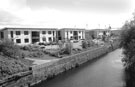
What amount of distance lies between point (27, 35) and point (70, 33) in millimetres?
21538

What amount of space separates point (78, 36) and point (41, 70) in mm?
44892

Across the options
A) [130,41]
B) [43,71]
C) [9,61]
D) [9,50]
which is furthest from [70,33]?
[9,61]

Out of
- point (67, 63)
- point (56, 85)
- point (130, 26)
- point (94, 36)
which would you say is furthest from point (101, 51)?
point (94, 36)

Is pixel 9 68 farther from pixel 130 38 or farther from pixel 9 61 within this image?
pixel 130 38

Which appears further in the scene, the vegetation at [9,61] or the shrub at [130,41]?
the shrub at [130,41]

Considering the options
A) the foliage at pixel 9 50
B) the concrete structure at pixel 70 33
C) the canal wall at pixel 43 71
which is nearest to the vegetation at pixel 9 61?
the foliage at pixel 9 50

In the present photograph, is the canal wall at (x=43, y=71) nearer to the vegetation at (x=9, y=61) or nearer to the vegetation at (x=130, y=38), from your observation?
the vegetation at (x=9, y=61)

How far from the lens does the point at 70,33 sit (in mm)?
58062

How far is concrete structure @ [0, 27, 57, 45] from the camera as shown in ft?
131

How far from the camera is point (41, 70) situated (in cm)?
1791

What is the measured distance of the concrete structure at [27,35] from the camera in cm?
3984

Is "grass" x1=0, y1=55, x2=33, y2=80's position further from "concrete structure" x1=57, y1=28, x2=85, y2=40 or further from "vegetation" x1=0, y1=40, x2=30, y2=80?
"concrete structure" x1=57, y1=28, x2=85, y2=40

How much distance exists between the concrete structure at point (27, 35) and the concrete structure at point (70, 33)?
22.8 feet

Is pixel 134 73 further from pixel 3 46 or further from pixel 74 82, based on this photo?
pixel 3 46
